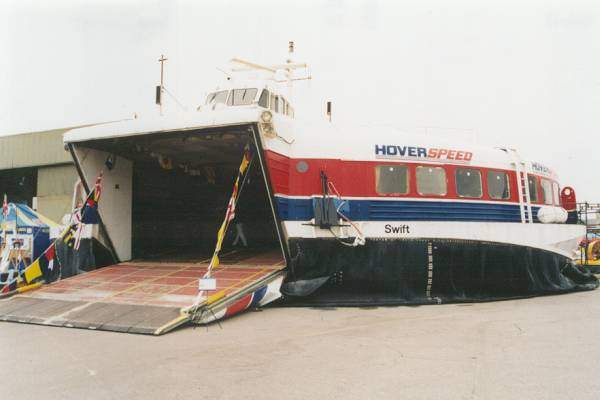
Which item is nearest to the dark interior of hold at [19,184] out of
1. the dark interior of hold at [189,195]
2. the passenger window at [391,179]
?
the dark interior of hold at [189,195]

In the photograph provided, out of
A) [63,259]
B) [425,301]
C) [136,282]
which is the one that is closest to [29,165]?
[63,259]

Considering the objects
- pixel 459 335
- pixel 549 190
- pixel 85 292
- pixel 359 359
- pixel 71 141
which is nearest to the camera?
pixel 359 359

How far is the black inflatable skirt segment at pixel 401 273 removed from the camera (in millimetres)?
8180

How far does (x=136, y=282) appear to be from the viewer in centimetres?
799

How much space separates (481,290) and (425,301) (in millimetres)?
1348

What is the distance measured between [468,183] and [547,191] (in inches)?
124

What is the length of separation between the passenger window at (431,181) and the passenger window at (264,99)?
3.63 m

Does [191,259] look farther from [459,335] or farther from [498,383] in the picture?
[498,383]

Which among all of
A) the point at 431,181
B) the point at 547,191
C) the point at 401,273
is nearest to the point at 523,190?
the point at 547,191

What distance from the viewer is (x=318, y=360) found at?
14.9 ft

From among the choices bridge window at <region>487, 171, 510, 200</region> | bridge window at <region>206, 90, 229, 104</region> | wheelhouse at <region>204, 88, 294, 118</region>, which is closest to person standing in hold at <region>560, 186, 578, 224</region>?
bridge window at <region>487, 171, 510, 200</region>

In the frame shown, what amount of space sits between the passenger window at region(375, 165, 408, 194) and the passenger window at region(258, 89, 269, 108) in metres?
3.04

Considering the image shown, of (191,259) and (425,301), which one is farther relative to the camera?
(191,259)

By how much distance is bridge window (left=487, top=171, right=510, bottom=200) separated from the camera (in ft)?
31.9
